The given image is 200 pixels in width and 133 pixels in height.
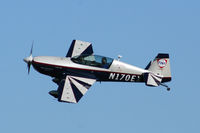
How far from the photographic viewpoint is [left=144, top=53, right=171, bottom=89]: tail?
1501 inches

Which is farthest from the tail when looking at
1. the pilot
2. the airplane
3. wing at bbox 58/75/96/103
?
wing at bbox 58/75/96/103

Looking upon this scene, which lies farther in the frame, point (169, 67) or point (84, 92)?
point (169, 67)

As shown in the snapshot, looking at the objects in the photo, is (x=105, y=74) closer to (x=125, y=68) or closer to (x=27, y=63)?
(x=125, y=68)

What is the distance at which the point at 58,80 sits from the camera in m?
37.2

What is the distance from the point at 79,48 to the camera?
39438mm

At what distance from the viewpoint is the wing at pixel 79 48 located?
39.0 m

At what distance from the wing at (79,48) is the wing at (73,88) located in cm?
313

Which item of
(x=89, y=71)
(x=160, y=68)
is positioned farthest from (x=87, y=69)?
(x=160, y=68)

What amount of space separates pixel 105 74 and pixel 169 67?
4.73 metres

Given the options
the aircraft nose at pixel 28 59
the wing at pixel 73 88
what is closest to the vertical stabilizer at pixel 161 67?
the wing at pixel 73 88

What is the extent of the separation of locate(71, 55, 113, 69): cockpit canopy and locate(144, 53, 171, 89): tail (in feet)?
10.2

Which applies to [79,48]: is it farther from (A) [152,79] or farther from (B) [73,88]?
(A) [152,79]

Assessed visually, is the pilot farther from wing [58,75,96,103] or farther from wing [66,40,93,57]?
wing [66,40,93,57]

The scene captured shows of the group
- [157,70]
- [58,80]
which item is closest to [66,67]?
[58,80]
